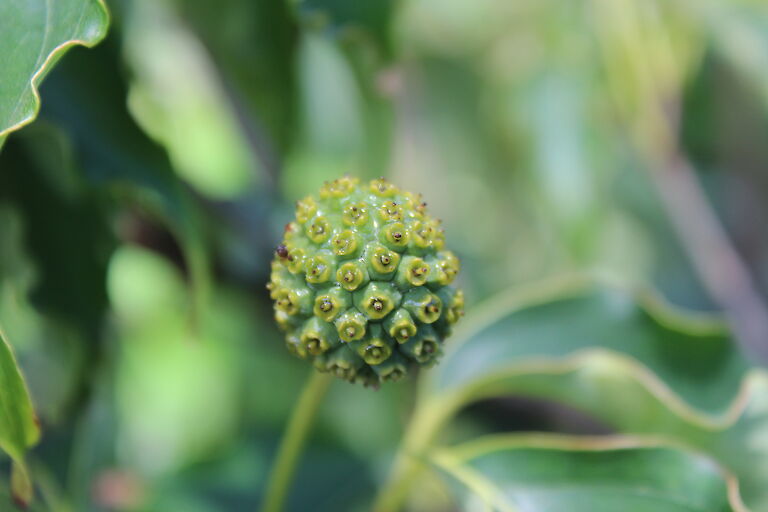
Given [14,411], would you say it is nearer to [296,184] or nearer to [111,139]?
[111,139]

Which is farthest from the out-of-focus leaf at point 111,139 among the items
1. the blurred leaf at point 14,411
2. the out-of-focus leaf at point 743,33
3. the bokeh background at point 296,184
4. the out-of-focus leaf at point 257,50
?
the out-of-focus leaf at point 743,33

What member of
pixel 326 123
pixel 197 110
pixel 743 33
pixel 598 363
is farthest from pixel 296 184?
pixel 743 33

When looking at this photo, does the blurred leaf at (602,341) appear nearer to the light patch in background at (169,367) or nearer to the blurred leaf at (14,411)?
the blurred leaf at (14,411)

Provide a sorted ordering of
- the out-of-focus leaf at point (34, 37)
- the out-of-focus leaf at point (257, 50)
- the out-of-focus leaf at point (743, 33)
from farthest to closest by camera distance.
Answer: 1. the out-of-focus leaf at point (743, 33)
2. the out-of-focus leaf at point (257, 50)
3. the out-of-focus leaf at point (34, 37)

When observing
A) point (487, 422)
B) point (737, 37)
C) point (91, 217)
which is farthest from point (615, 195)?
point (91, 217)

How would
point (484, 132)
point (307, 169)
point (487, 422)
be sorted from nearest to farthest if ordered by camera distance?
point (307, 169) → point (487, 422) → point (484, 132)

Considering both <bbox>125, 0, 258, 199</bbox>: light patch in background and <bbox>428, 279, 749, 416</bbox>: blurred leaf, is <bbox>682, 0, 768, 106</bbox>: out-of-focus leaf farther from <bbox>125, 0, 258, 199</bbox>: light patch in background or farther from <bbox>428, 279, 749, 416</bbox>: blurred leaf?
<bbox>125, 0, 258, 199</bbox>: light patch in background

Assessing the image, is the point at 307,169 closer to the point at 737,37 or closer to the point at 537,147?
the point at 537,147

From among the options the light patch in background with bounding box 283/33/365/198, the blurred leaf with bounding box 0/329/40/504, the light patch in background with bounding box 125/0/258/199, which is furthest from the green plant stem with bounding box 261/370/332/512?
the light patch in background with bounding box 125/0/258/199
